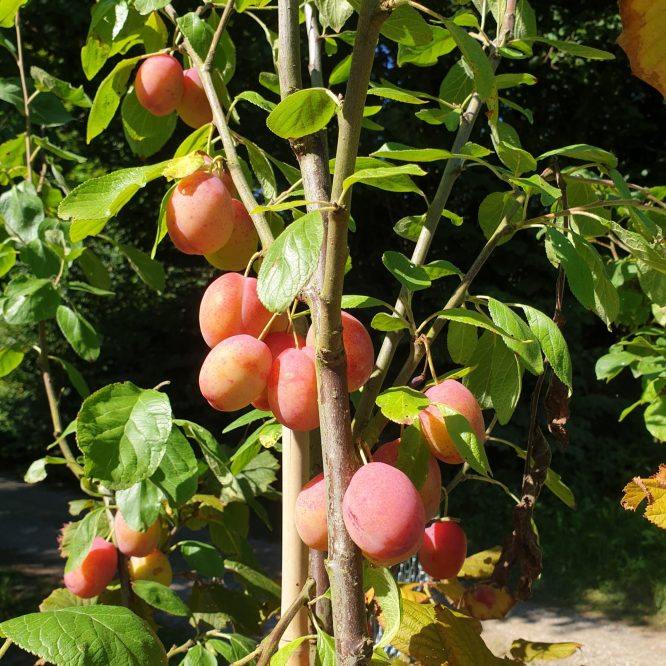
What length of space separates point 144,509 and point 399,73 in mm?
4981

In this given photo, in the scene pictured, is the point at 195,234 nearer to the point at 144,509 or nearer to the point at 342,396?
the point at 342,396

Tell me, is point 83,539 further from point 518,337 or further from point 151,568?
point 518,337

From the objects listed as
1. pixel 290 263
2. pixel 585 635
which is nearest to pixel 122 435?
pixel 290 263

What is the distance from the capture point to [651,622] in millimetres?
3891

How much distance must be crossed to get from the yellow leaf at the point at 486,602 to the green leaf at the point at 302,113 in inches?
28.3

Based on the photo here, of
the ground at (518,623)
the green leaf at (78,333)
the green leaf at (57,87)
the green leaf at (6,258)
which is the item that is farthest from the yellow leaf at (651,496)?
the ground at (518,623)

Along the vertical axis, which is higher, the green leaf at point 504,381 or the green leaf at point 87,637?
the green leaf at point 504,381

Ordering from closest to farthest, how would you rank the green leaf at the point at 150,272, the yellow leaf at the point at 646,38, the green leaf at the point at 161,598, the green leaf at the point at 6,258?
the yellow leaf at the point at 646,38
the green leaf at the point at 161,598
the green leaf at the point at 150,272
the green leaf at the point at 6,258

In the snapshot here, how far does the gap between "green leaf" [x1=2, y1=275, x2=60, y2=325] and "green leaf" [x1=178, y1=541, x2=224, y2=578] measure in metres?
0.47

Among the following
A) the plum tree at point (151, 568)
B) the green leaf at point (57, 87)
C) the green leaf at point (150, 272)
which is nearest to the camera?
the green leaf at point (150, 272)

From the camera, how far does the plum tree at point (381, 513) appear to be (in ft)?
1.42

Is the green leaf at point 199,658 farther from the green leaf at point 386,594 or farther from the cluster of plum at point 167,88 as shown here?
the cluster of plum at point 167,88

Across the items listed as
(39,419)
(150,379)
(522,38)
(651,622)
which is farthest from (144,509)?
(39,419)

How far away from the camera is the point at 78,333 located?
129 cm
